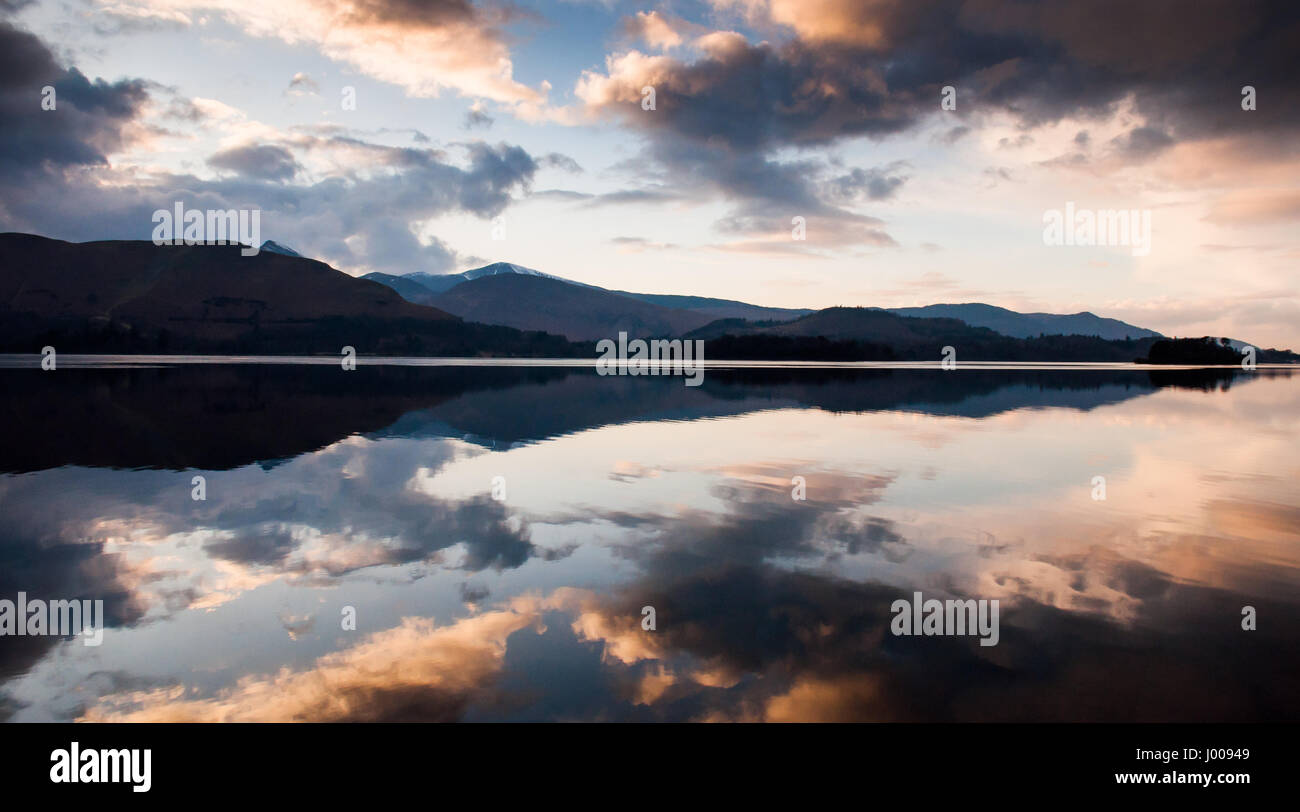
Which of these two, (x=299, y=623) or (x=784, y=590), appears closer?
(x=299, y=623)

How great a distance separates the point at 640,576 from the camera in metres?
10.8

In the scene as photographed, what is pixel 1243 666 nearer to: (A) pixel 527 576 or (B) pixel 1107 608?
(B) pixel 1107 608

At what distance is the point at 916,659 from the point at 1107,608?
12.5 feet

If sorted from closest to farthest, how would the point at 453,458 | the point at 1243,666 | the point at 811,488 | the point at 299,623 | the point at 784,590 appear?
1. the point at 1243,666
2. the point at 299,623
3. the point at 784,590
4. the point at 811,488
5. the point at 453,458

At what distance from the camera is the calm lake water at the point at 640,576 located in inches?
275

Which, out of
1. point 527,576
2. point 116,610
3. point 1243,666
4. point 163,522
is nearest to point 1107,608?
point 1243,666

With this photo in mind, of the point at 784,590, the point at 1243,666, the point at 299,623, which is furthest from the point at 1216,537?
the point at 299,623

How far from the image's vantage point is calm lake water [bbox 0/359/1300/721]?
22.9 ft

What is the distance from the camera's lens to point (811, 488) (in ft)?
59.0

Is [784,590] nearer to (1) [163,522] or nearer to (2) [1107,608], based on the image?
(2) [1107,608]

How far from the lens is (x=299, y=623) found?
29.3 feet
